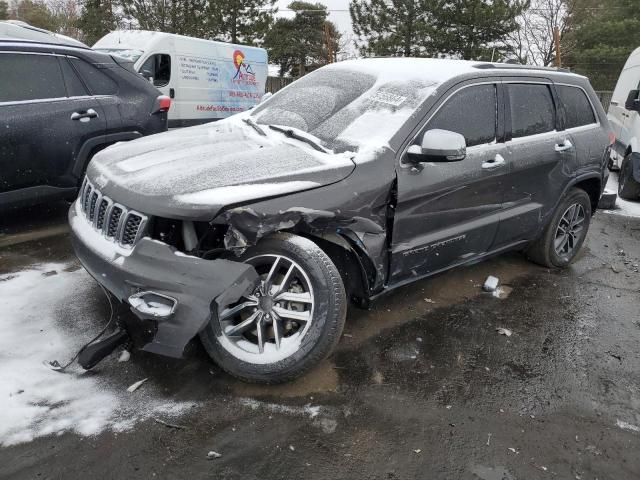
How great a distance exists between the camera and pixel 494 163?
3.72m

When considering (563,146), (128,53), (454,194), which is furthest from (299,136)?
(128,53)

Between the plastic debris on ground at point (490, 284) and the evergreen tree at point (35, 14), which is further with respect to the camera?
the evergreen tree at point (35, 14)

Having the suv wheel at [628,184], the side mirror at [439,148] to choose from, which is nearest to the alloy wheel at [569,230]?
the side mirror at [439,148]

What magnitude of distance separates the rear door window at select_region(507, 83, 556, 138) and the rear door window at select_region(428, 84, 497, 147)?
0.88 ft

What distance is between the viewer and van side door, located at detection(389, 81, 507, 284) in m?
3.23

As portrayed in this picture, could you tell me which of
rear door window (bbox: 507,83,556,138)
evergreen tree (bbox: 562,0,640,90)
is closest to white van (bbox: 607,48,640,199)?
rear door window (bbox: 507,83,556,138)

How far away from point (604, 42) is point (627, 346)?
78.3 ft

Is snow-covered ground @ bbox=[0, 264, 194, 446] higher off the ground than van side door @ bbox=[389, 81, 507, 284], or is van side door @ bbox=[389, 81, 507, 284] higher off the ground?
van side door @ bbox=[389, 81, 507, 284]

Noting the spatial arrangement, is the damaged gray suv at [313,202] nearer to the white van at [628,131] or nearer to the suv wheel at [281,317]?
the suv wheel at [281,317]

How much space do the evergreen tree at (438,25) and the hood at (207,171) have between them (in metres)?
21.8

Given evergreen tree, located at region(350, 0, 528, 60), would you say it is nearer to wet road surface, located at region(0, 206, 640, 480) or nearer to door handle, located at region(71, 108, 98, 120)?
door handle, located at region(71, 108, 98, 120)

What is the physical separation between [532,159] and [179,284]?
9.64ft

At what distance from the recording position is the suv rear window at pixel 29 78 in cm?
465

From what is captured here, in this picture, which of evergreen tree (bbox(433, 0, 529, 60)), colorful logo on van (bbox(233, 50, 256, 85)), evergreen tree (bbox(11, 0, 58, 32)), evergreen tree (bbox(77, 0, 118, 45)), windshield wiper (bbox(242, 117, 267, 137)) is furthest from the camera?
evergreen tree (bbox(11, 0, 58, 32))
